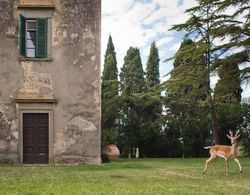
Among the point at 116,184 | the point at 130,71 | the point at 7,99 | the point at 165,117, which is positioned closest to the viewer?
the point at 116,184

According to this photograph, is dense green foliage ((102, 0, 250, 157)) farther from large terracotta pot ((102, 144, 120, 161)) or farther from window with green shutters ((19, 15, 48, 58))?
window with green shutters ((19, 15, 48, 58))

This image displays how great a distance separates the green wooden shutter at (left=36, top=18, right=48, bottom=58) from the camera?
62.7 feet

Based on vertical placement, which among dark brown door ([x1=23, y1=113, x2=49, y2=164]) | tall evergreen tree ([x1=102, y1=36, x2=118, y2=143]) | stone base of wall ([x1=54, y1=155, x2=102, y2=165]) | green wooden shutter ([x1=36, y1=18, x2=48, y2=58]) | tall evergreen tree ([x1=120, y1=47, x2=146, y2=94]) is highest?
tall evergreen tree ([x1=120, y1=47, x2=146, y2=94])

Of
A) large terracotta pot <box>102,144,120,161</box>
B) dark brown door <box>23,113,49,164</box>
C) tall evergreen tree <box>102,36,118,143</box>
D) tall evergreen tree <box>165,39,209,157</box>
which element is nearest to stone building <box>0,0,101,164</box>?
dark brown door <box>23,113,49,164</box>

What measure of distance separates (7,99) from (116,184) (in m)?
9.27

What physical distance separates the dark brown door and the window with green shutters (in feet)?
8.10

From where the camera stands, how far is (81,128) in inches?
758

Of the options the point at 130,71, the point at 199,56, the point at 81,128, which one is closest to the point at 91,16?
the point at 81,128

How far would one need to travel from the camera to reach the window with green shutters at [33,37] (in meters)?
19.1

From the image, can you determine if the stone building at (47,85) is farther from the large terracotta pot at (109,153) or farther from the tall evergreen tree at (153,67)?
the tall evergreen tree at (153,67)

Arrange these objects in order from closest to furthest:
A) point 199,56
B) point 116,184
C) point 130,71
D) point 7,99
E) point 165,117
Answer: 1. point 116,184
2. point 7,99
3. point 199,56
4. point 165,117
5. point 130,71

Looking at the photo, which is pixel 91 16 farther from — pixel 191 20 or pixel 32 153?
pixel 191 20

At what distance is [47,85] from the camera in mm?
19219

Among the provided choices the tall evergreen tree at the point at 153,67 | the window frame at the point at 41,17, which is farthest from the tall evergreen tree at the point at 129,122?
the window frame at the point at 41,17
